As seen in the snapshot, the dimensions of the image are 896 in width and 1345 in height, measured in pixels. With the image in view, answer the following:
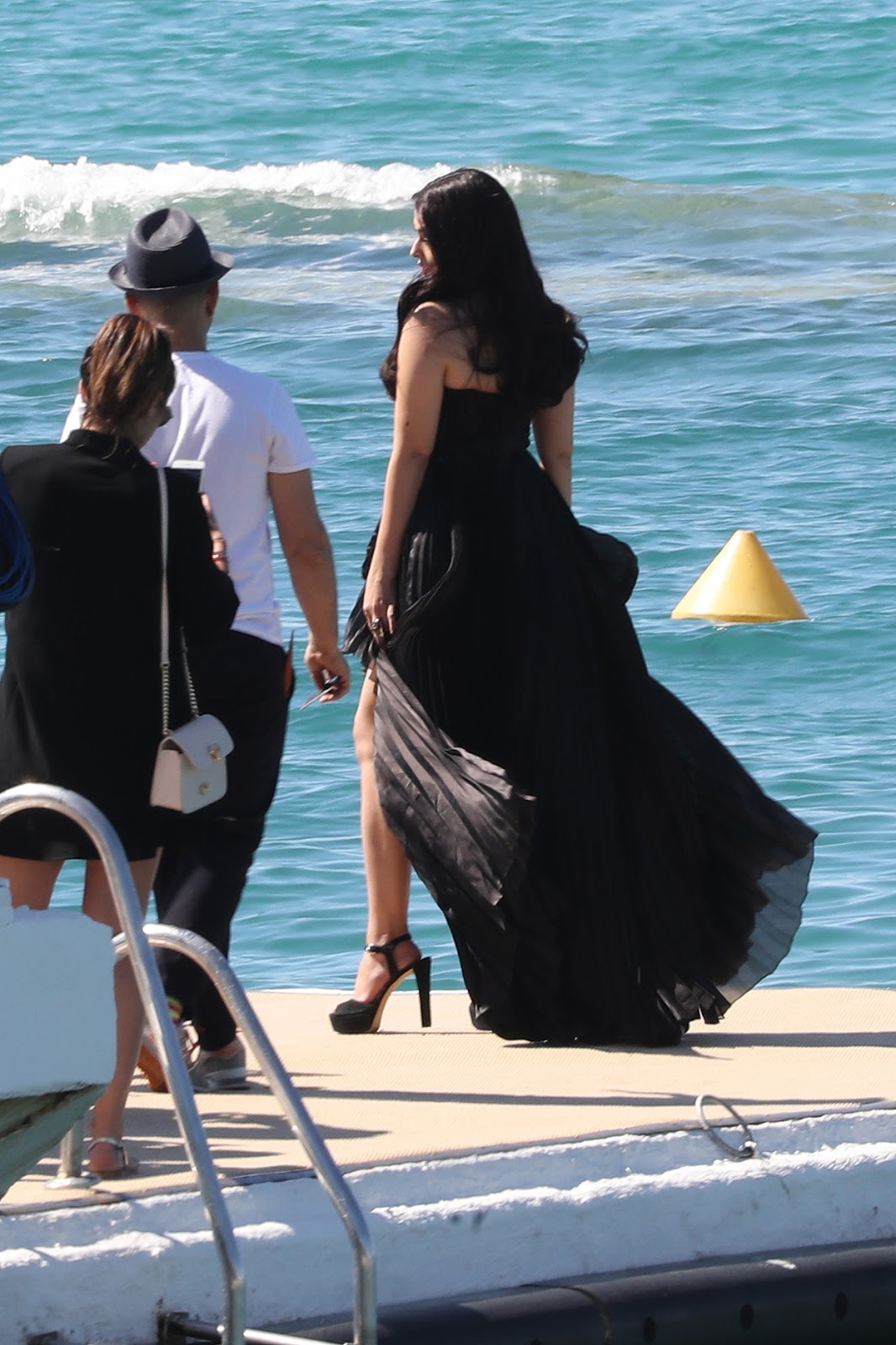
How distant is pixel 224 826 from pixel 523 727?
61cm

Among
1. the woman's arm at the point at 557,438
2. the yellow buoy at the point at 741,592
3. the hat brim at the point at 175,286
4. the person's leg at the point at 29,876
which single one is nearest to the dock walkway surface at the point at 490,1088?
the person's leg at the point at 29,876

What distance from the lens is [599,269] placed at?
15961mm

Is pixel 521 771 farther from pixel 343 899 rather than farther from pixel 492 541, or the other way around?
pixel 343 899

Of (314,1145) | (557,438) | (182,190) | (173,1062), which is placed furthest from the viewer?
(182,190)

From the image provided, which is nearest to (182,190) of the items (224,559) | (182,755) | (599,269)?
(599,269)

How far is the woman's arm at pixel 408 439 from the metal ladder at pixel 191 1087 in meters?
1.49

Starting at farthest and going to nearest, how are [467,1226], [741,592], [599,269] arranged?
1. [599,269]
2. [741,592]
3. [467,1226]

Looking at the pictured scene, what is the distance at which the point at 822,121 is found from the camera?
20578 mm

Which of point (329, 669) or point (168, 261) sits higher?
point (168, 261)

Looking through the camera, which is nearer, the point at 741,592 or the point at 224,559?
the point at 224,559

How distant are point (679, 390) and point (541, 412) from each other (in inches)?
333

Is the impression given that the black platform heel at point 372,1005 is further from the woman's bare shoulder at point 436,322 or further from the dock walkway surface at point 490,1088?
the woman's bare shoulder at point 436,322

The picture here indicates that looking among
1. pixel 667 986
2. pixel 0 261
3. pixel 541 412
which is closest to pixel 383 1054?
pixel 667 986

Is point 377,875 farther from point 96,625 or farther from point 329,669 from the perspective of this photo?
point 96,625
